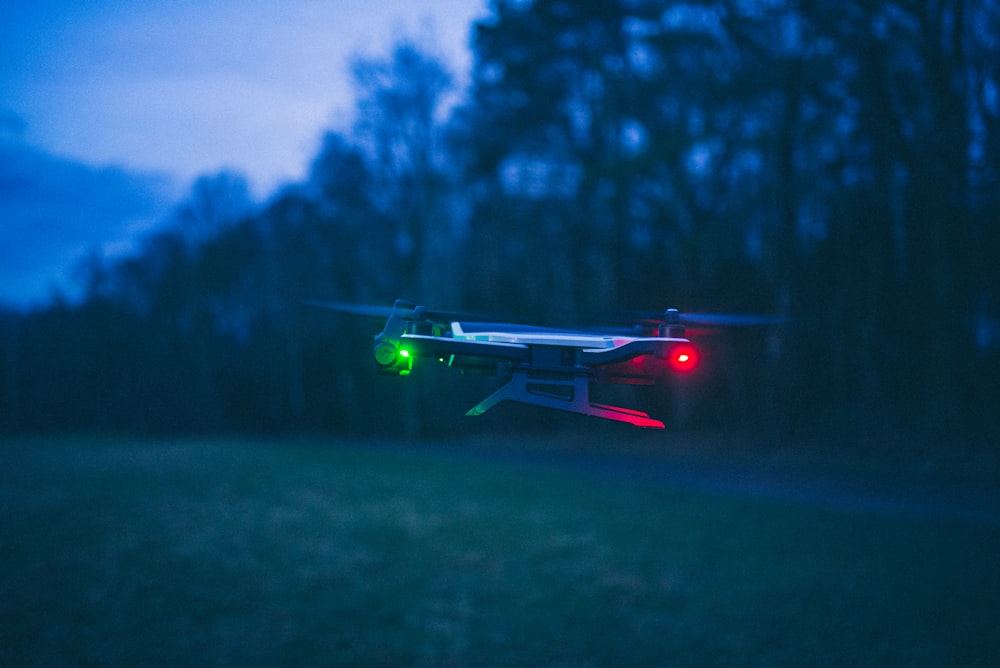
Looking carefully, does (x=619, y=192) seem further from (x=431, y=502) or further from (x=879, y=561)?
(x=879, y=561)

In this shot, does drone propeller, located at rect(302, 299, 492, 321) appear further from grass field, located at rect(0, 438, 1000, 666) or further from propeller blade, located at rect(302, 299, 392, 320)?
grass field, located at rect(0, 438, 1000, 666)

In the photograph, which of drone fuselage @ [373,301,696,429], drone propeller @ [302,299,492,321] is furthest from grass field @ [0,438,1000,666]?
drone fuselage @ [373,301,696,429]

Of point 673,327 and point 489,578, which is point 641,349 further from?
point 489,578

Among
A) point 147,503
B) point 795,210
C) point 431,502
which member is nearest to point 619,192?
point 795,210

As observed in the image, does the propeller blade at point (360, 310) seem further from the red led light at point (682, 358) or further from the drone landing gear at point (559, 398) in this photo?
the red led light at point (682, 358)

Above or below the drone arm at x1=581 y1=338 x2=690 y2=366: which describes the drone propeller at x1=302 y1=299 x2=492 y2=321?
above

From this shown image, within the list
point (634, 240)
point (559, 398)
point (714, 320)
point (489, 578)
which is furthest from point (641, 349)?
point (634, 240)
